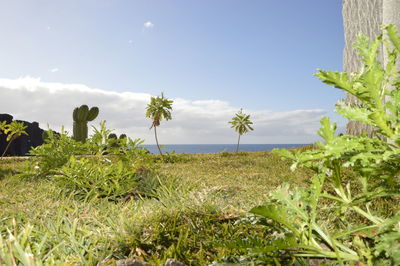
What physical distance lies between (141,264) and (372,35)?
9.28 m

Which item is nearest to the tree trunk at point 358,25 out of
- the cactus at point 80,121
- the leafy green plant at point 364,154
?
the leafy green plant at point 364,154

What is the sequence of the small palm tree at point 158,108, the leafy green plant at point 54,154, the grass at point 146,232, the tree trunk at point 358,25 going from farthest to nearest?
the small palm tree at point 158,108, the tree trunk at point 358,25, the leafy green plant at point 54,154, the grass at point 146,232

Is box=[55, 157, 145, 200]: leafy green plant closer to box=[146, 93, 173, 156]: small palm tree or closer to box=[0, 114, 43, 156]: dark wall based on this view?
box=[146, 93, 173, 156]: small palm tree

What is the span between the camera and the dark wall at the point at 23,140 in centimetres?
2697

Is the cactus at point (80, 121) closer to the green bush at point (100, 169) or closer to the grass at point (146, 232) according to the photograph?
the green bush at point (100, 169)

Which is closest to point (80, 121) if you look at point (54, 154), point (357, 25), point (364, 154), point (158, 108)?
point (158, 108)

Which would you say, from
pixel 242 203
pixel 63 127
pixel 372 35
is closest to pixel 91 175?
pixel 63 127

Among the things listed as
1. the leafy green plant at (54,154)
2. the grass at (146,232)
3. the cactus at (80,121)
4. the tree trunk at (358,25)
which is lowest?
the grass at (146,232)

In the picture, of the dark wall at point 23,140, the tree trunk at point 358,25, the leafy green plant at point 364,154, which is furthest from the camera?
the dark wall at point 23,140

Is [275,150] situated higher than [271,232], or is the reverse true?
[275,150]

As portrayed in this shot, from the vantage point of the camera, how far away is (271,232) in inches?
94.7

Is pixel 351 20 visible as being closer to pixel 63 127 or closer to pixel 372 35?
pixel 372 35

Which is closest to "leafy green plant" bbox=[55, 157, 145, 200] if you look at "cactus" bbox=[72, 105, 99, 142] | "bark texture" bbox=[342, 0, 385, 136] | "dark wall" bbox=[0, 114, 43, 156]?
"bark texture" bbox=[342, 0, 385, 136]

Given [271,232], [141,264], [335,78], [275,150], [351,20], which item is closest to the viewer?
[335,78]
